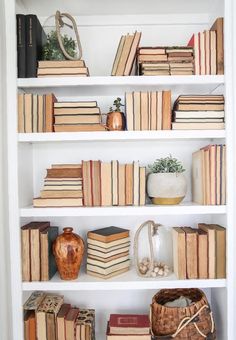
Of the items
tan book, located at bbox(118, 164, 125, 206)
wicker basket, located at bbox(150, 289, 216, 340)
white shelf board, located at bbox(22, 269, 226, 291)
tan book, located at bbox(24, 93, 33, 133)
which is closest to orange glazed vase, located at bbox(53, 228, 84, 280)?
white shelf board, located at bbox(22, 269, 226, 291)

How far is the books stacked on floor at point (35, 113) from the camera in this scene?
1544 millimetres

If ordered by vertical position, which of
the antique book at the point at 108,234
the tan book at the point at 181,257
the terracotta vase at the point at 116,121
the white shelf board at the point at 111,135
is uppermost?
the terracotta vase at the point at 116,121

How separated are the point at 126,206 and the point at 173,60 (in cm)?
70

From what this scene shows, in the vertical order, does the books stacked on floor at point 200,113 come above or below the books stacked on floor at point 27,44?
below

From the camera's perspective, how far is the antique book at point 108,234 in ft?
5.24

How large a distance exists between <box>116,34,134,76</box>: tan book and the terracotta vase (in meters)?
0.18

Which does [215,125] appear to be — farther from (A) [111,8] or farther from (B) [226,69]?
(A) [111,8]

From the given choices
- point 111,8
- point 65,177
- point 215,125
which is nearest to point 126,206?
point 65,177

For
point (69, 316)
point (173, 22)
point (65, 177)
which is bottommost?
point (69, 316)

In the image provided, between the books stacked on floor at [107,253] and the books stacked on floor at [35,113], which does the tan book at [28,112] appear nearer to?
the books stacked on floor at [35,113]

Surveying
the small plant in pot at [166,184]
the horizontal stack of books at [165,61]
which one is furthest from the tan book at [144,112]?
the small plant in pot at [166,184]

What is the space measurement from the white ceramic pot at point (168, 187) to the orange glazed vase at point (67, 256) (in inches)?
17.2

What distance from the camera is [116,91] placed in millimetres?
1731

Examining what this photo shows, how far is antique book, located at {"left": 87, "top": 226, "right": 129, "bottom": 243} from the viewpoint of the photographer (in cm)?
160
